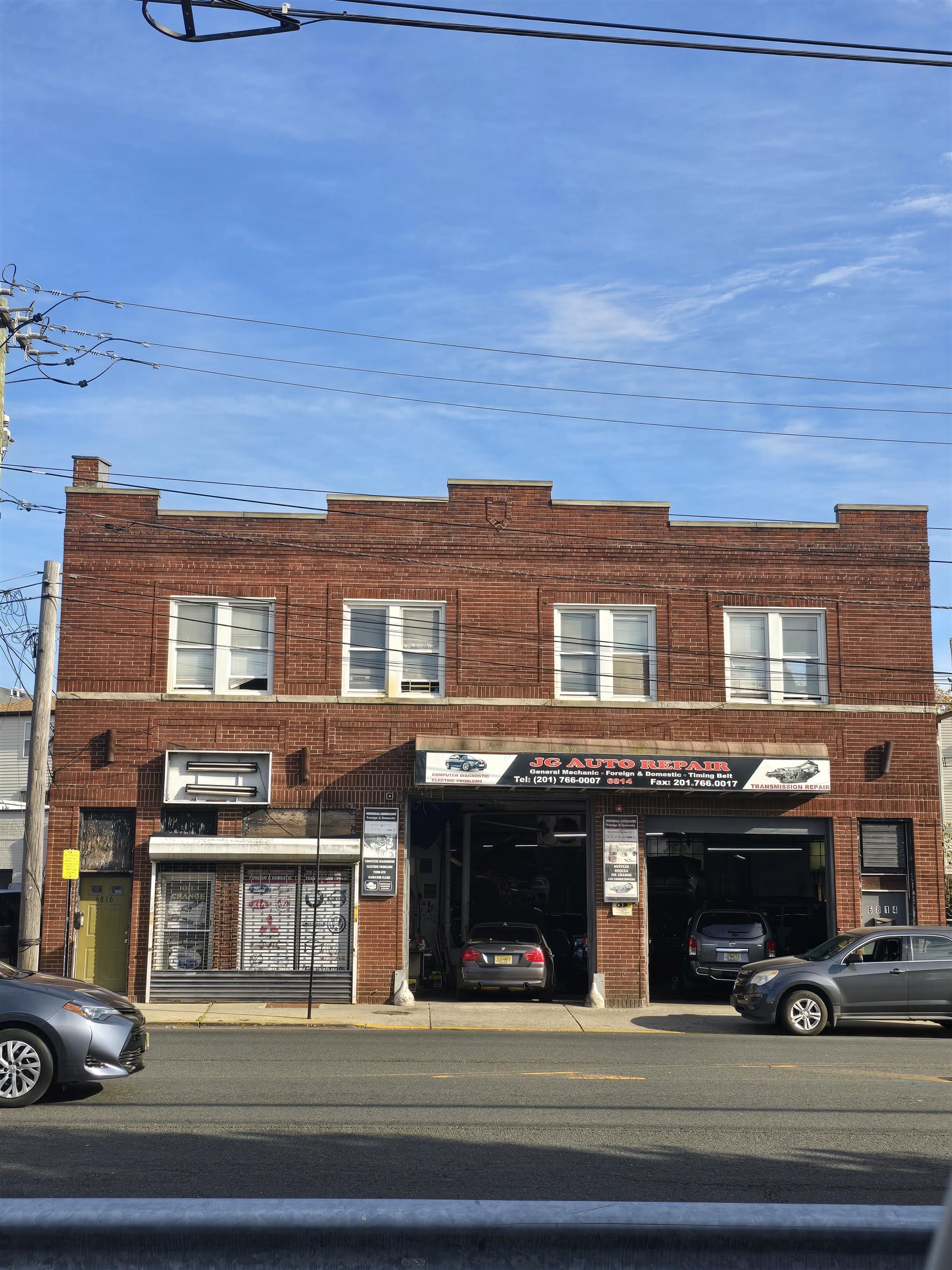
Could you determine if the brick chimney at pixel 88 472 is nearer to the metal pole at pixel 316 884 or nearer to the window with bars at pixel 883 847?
the metal pole at pixel 316 884

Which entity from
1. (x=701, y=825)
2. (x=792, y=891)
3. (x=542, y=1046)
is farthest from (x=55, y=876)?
(x=792, y=891)

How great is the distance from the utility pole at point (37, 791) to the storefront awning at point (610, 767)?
6294 millimetres

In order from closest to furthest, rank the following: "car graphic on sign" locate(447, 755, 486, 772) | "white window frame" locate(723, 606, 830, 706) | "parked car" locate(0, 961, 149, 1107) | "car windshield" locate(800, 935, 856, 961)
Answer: "parked car" locate(0, 961, 149, 1107)
"car windshield" locate(800, 935, 856, 961)
"car graphic on sign" locate(447, 755, 486, 772)
"white window frame" locate(723, 606, 830, 706)

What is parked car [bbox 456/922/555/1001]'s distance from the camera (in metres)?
21.2

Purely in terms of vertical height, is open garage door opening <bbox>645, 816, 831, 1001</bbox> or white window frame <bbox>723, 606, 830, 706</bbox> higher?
white window frame <bbox>723, 606, 830, 706</bbox>

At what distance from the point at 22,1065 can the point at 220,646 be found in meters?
12.6

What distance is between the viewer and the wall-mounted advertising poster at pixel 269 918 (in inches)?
862

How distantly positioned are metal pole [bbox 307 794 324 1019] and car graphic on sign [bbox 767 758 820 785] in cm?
805

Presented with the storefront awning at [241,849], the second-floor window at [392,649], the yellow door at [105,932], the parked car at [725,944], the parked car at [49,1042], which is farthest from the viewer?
the second-floor window at [392,649]

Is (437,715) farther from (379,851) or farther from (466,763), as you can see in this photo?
(379,851)

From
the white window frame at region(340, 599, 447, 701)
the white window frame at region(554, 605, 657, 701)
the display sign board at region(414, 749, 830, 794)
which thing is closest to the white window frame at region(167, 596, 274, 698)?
the white window frame at region(340, 599, 447, 701)

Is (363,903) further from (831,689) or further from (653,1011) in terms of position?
(831,689)

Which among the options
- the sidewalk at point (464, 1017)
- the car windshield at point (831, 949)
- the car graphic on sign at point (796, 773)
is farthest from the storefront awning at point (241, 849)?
the car windshield at point (831, 949)

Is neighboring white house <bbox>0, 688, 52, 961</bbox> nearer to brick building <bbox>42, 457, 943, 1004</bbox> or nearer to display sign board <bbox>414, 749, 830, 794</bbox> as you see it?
brick building <bbox>42, 457, 943, 1004</bbox>
